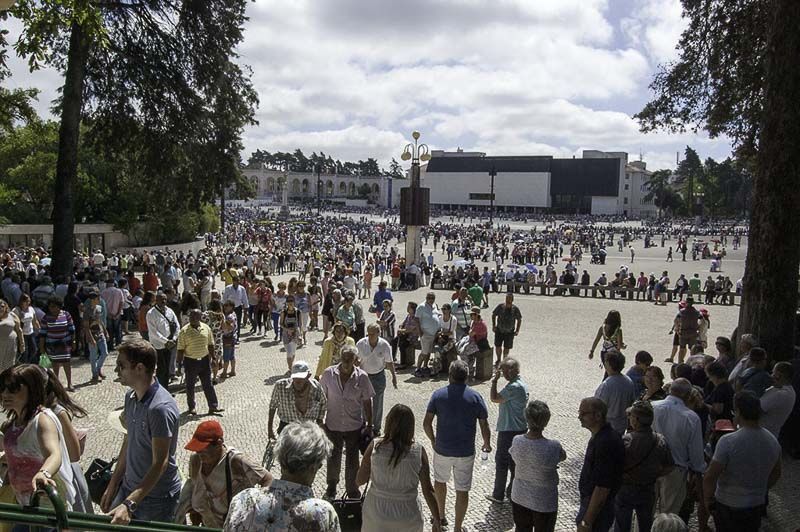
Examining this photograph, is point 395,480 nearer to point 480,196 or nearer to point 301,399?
point 301,399

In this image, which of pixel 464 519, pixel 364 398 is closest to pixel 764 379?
pixel 464 519

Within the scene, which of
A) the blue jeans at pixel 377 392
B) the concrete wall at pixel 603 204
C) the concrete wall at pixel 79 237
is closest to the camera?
the blue jeans at pixel 377 392

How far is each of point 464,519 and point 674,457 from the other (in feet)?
5.71

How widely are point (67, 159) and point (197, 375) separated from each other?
32.3 feet

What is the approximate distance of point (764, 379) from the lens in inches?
247

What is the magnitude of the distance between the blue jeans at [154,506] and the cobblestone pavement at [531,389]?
2254 millimetres

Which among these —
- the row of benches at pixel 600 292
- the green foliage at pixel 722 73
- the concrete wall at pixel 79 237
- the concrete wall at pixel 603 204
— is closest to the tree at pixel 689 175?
the concrete wall at pixel 603 204

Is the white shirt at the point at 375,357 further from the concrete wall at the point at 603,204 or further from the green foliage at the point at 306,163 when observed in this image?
the green foliage at the point at 306,163

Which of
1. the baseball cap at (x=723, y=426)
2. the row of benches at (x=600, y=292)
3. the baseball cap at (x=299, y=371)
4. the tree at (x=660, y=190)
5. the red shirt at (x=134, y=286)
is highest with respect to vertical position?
the tree at (x=660, y=190)

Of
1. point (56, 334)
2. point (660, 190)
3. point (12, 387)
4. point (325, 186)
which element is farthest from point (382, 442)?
point (325, 186)

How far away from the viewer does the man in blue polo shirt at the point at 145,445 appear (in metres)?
3.37

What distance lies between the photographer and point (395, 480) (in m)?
3.59

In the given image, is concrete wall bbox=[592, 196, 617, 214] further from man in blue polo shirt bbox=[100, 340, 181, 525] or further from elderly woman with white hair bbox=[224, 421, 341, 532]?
elderly woman with white hair bbox=[224, 421, 341, 532]

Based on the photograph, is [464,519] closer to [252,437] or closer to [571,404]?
[252,437]
